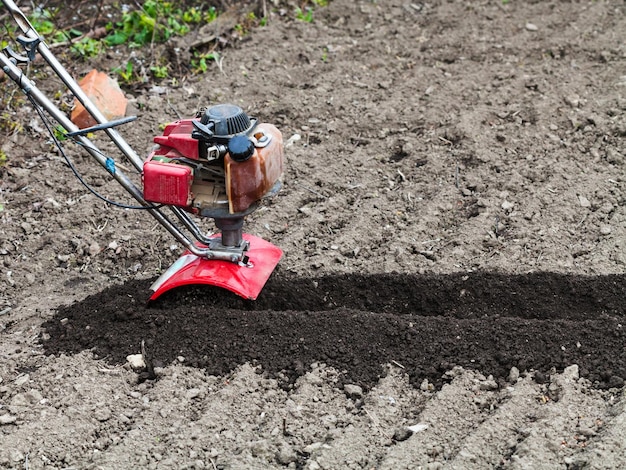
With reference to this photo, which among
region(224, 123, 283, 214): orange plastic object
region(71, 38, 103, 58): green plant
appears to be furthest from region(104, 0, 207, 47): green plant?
region(224, 123, 283, 214): orange plastic object

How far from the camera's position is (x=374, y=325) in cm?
332

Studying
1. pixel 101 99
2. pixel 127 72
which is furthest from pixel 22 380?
pixel 127 72

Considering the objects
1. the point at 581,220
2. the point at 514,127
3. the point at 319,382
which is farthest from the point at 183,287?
the point at 514,127

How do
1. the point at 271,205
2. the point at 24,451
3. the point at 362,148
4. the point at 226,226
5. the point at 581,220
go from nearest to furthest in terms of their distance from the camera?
the point at 24,451 < the point at 226,226 < the point at 581,220 < the point at 271,205 < the point at 362,148

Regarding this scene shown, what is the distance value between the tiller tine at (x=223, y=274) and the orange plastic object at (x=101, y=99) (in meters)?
1.83

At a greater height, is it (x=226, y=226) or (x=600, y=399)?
(x=226, y=226)

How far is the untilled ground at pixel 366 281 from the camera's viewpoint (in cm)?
289

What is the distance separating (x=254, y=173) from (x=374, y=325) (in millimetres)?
747

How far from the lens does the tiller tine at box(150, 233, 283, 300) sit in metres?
3.39

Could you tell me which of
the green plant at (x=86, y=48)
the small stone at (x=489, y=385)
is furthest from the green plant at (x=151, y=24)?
the small stone at (x=489, y=385)

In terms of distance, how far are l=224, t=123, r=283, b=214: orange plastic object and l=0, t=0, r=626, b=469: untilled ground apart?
19.6 inches

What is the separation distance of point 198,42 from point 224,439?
3.65 m

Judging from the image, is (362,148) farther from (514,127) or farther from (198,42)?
(198,42)

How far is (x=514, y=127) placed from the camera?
16.1 ft
